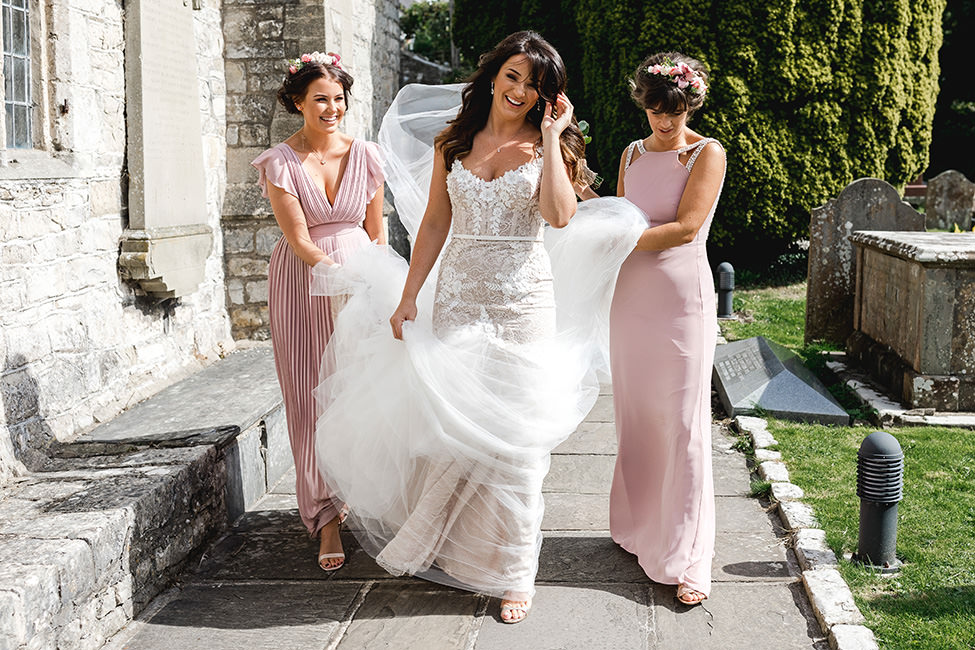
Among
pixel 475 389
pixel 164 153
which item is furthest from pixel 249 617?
pixel 164 153

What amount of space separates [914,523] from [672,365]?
1.67 m

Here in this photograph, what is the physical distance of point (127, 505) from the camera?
13.3ft

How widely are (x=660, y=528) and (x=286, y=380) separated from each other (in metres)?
1.96

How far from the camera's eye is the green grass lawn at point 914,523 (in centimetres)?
381

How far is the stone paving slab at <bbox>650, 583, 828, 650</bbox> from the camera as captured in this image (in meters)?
3.76

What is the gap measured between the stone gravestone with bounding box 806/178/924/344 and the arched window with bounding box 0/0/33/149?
21.4 feet

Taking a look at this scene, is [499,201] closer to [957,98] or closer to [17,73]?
[17,73]

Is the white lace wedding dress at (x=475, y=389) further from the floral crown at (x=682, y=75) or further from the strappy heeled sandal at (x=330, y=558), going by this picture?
the floral crown at (x=682, y=75)

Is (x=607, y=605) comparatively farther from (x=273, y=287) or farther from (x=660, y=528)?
(x=273, y=287)

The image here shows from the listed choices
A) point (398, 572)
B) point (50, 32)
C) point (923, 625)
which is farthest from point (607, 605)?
point (50, 32)

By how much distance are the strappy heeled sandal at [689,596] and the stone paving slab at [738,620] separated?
0.08 ft

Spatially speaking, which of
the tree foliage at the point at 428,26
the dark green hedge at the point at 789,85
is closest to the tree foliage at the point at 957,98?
the dark green hedge at the point at 789,85

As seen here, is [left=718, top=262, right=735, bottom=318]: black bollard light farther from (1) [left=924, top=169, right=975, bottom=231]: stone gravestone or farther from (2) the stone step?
(1) [left=924, top=169, right=975, bottom=231]: stone gravestone

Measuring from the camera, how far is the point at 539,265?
4098 millimetres
